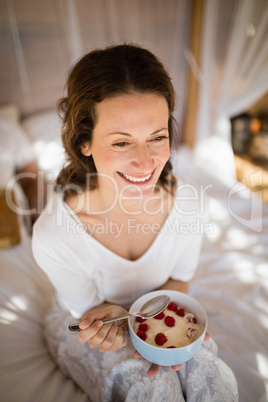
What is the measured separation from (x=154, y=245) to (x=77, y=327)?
390 millimetres

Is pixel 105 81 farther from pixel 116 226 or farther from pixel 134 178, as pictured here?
pixel 116 226

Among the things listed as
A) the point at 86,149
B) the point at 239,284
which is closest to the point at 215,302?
the point at 239,284

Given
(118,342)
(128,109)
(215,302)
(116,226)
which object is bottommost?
(215,302)

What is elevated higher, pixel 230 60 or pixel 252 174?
pixel 230 60

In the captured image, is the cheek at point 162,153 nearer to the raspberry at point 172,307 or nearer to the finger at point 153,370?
the raspberry at point 172,307

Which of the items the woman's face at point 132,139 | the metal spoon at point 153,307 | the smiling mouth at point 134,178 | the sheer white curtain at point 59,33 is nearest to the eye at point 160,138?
the woman's face at point 132,139

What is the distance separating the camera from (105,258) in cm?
102

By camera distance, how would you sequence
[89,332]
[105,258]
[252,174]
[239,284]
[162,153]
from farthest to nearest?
1. [252,174]
2. [239,284]
3. [105,258]
4. [162,153]
5. [89,332]

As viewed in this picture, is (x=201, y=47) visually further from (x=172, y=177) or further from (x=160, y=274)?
(x=160, y=274)

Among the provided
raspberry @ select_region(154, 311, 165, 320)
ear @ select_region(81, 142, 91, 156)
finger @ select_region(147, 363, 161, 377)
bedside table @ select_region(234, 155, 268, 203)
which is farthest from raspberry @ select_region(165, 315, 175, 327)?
bedside table @ select_region(234, 155, 268, 203)

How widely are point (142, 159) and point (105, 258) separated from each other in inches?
15.0

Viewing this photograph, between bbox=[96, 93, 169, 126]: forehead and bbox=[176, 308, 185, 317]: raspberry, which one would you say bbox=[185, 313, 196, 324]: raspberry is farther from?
bbox=[96, 93, 169, 126]: forehead

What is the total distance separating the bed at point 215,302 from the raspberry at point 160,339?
354 mm

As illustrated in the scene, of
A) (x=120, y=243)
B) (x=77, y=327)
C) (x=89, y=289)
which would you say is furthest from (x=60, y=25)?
(x=77, y=327)
